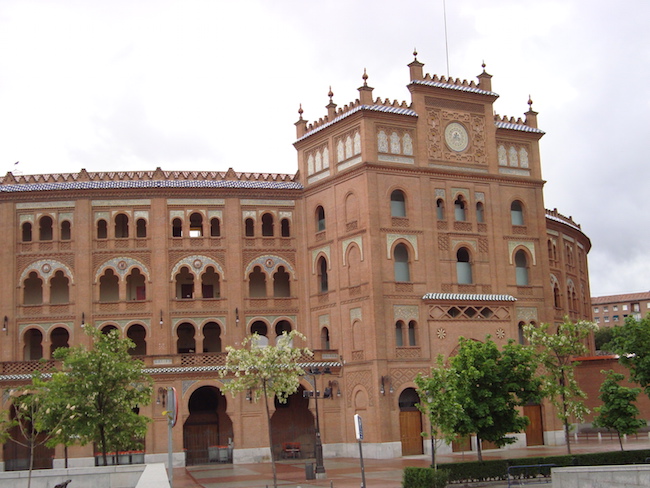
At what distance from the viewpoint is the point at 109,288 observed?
5484 cm

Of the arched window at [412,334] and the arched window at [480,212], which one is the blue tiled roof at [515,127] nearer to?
the arched window at [480,212]

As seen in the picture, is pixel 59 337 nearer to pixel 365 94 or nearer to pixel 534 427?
pixel 365 94

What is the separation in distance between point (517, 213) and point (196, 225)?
19.9m

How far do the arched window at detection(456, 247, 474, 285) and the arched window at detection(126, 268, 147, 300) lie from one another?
62.2 feet

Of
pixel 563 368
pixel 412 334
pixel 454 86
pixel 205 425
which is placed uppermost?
pixel 454 86

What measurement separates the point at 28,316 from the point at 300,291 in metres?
16.0

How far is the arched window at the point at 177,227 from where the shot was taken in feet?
180

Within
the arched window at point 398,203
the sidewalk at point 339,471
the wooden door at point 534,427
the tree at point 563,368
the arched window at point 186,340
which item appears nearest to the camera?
the sidewalk at point 339,471

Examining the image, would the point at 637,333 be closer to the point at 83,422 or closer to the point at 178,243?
the point at 83,422

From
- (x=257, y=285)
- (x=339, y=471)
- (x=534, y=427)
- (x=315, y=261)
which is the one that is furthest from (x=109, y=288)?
(x=534, y=427)

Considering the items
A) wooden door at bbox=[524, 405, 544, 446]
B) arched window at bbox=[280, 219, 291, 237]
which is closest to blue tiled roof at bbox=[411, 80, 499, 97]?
arched window at bbox=[280, 219, 291, 237]

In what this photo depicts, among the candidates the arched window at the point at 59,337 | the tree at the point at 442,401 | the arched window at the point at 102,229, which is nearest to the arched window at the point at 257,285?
the arched window at the point at 102,229

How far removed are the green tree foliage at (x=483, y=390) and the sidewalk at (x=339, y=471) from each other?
2.72 m

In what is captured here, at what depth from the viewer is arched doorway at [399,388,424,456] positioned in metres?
48.6
